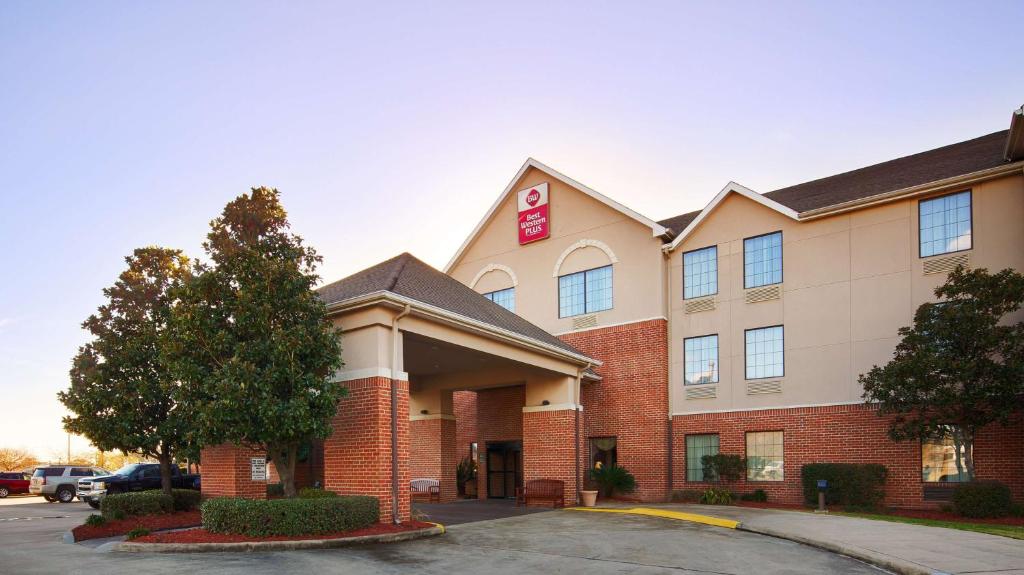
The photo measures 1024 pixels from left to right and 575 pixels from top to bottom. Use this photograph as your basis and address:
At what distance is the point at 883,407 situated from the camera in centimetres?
1844

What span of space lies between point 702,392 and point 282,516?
48.3ft

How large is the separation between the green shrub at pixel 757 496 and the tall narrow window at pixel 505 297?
10787 millimetres

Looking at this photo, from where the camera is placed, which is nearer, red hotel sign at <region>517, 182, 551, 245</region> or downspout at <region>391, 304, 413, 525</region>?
downspout at <region>391, 304, 413, 525</region>

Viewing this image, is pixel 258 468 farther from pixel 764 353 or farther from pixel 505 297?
pixel 764 353

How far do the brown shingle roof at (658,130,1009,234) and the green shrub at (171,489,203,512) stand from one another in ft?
63.0

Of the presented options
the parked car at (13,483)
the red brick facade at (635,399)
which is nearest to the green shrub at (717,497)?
the red brick facade at (635,399)

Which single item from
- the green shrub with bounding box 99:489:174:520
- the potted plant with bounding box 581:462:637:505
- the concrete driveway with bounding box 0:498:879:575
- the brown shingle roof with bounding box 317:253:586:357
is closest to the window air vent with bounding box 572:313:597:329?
the brown shingle roof with bounding box 317:253:586:357

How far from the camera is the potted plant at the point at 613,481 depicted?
23672mm

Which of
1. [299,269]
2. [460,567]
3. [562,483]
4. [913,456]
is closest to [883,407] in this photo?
[913,456]

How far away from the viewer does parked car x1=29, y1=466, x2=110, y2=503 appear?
31203mm

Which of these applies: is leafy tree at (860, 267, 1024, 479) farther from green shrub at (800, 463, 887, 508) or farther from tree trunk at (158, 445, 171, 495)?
tree trunk at (158, 445, 171, 495)

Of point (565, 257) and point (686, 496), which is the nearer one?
point (686, 496)

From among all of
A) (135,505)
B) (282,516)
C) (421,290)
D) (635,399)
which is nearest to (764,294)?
(635,399)

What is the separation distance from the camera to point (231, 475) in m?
17.9
